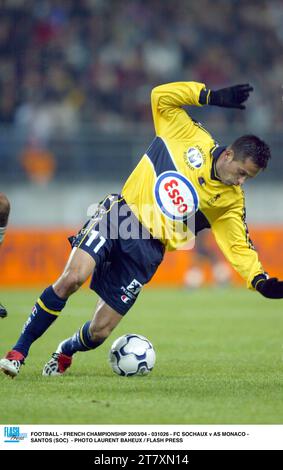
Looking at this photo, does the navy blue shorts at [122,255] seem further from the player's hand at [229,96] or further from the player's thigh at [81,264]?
the player's hand at [229,96]

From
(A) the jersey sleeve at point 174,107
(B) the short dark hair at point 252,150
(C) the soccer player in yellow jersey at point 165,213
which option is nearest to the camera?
(B) the short dark hair at point 252,150

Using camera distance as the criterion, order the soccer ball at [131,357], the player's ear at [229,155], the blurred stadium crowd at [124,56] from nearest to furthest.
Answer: the player's ear at [229,155], the soccer ball at [131,357], the blurred stadium crowd at [124,56]

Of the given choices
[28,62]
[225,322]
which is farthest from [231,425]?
[28,62]

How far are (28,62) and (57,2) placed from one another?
1.99 metres

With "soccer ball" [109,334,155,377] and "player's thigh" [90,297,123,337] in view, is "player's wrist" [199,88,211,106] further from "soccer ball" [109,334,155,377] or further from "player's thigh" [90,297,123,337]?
"soccer ball" [109,334,155,377]

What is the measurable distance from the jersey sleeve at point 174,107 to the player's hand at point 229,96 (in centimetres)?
16

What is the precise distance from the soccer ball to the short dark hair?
1.78 m

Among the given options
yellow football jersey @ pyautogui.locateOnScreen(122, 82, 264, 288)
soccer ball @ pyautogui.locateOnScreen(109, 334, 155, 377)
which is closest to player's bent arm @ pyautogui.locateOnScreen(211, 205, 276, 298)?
yellow football jersey @ pyautogui.locateOnScreen(122, 82, 264, 288)

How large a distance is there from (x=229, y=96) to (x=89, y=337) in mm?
2212

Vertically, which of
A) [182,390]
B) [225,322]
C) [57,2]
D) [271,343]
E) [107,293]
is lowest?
[182,390]

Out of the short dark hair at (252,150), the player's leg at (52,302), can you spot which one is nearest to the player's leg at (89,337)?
the player's leg at (52,302)

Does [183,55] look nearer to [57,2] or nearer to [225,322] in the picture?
[57,2]

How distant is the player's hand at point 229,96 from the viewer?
7508 millimetres

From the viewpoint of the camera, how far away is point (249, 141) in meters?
7.30
